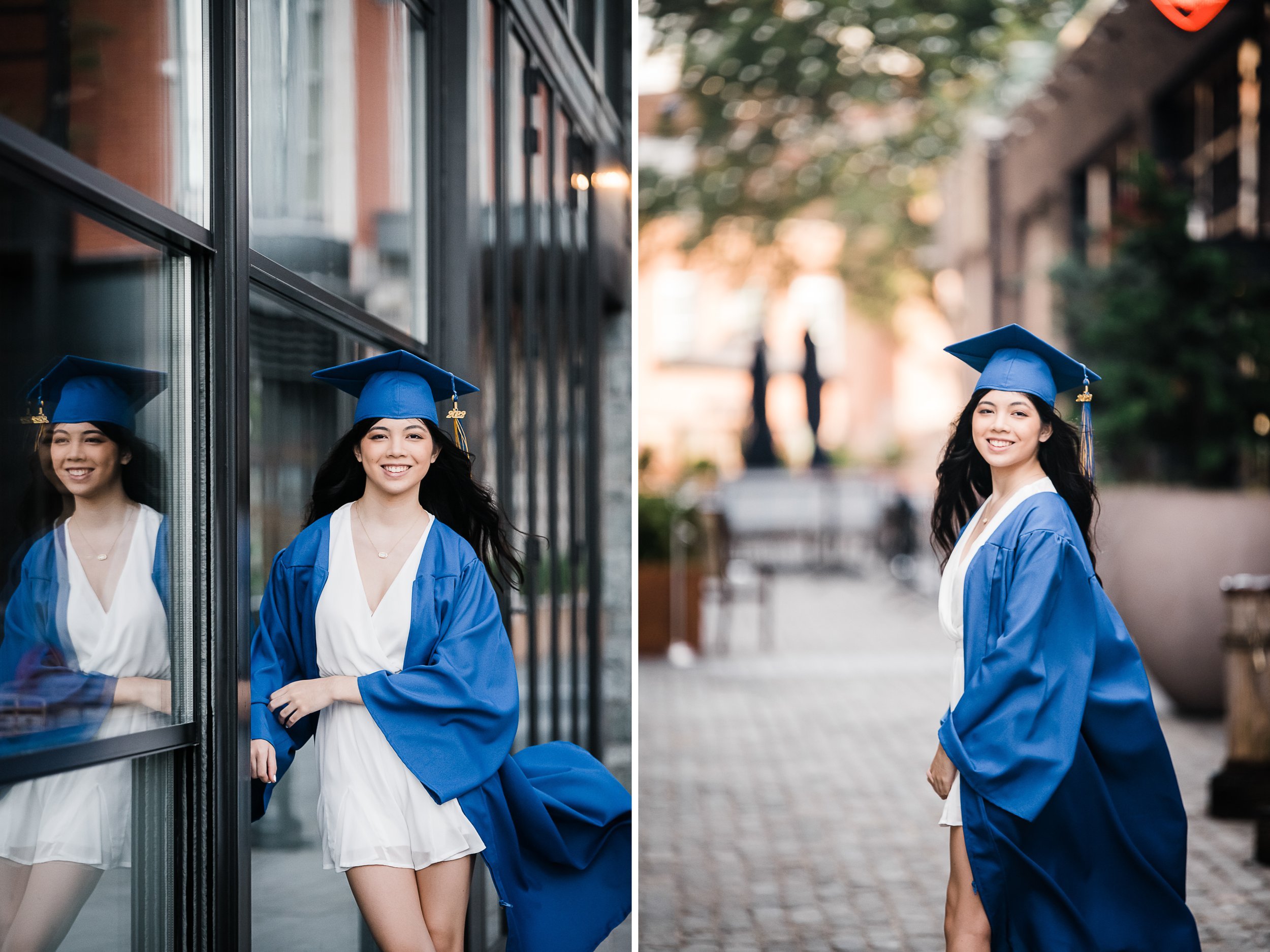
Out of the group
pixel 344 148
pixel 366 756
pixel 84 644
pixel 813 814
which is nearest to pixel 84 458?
pixel 84 644

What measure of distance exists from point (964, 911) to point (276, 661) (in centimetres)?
167

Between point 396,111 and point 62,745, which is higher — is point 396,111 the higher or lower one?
the higher one

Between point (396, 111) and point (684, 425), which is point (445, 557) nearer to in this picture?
point (396, 111)

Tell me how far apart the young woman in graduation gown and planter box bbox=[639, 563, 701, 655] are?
7.37m

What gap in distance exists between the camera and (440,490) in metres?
2.84

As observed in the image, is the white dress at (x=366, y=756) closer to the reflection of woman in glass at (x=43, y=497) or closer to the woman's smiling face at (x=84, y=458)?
the woman's smiling face at (x=84, y=458)

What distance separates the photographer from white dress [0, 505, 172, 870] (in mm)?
2041

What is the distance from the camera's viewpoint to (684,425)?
79.2 feet

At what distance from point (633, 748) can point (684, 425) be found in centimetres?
2119

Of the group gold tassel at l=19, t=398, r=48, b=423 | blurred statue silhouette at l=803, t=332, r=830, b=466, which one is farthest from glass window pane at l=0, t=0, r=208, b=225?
blurred statue silhouette at l=803, t=332, r=830, b=466

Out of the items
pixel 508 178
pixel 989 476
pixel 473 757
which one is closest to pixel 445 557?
pixel 473 757

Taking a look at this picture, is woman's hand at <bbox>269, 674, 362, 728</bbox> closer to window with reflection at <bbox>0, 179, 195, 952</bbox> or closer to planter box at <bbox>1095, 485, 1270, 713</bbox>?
window with reflection at <bbox>0, 179, 195, 952</bbox>

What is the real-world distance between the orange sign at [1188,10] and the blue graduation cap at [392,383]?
96.4 inches

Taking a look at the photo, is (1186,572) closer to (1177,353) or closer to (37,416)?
(1177,353)
